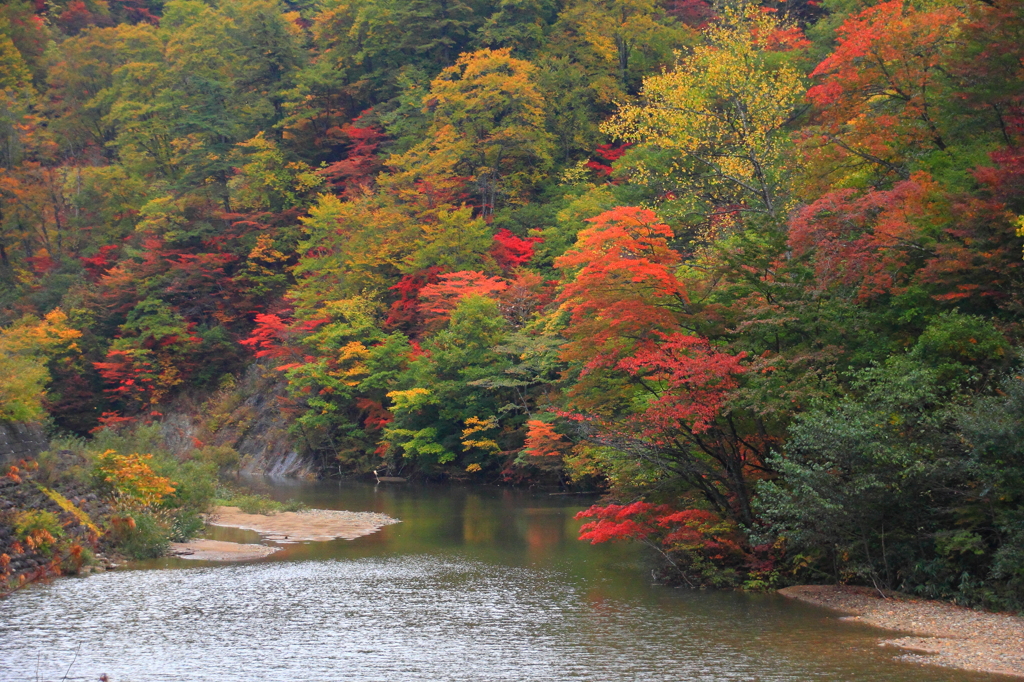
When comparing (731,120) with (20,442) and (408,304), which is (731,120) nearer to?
(408,304)

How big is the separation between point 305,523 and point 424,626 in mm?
13705

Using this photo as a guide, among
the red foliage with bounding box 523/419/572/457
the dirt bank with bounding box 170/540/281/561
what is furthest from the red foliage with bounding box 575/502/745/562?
the red foliage with bounding box 523/419/572/457

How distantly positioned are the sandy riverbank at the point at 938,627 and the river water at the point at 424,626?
414mm

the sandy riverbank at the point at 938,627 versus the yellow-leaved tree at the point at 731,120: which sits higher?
the yellow-leaved tree at the point at 731,120

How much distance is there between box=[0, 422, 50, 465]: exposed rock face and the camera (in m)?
18.8

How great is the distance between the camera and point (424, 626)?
45.3 feet

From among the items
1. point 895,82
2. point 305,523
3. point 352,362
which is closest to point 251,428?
point 352,362

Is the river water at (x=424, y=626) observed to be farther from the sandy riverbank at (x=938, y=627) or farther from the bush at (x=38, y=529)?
the bush at (x=38, y=529)

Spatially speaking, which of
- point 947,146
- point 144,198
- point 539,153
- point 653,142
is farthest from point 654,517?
point 144,198

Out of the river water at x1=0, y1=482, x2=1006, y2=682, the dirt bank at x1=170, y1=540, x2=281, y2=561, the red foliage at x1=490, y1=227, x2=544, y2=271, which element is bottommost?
the river water at x1=0, y1=482, x2=1006, y2=682

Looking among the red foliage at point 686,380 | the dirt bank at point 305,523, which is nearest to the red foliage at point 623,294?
the red foliage at point 686,380

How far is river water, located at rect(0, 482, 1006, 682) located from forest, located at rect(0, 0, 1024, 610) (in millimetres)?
1782

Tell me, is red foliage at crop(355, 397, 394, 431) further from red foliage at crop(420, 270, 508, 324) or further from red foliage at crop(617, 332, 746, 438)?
red foliage at crop(617, 332, 746, 438)

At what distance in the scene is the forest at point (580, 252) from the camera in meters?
14.6
